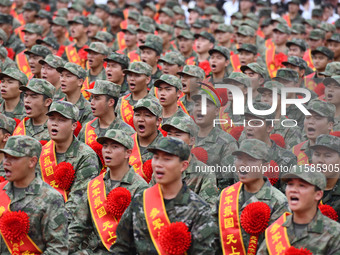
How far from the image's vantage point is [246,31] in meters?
19.6

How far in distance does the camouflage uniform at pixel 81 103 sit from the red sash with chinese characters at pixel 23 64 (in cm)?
369

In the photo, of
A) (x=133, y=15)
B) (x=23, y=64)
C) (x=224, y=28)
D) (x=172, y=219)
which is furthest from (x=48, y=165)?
(x=133, y=15)

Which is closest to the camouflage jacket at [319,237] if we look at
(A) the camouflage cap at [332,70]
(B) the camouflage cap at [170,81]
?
(B) the camouflage cap at [170,81]

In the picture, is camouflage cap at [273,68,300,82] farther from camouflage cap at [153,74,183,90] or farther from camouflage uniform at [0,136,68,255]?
camouflage uniform at [0,136,68,255]

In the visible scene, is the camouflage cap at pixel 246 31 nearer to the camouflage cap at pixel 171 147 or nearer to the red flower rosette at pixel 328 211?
the red flower rosette at pixel 328 211

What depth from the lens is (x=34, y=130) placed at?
11.8 m

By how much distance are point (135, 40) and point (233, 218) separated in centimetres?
1148

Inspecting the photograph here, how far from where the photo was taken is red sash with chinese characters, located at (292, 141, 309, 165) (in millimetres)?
10389

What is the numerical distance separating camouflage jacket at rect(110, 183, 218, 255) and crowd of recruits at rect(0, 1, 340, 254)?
0.4 inches

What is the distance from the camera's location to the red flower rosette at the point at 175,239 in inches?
287

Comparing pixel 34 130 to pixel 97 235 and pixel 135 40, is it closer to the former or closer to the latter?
pixel 97 235

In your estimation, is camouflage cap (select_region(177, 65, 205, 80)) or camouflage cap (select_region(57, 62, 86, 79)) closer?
camouflage cap (select_region(57, 62, 86, 79))

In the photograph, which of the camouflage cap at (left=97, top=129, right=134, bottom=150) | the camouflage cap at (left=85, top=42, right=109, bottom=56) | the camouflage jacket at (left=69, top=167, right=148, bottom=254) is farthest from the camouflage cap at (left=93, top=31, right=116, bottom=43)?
the camouflage jacket at (left=69, top=167, right=148, bottom=254)

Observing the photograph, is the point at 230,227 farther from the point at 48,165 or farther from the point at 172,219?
the point at 48,165
